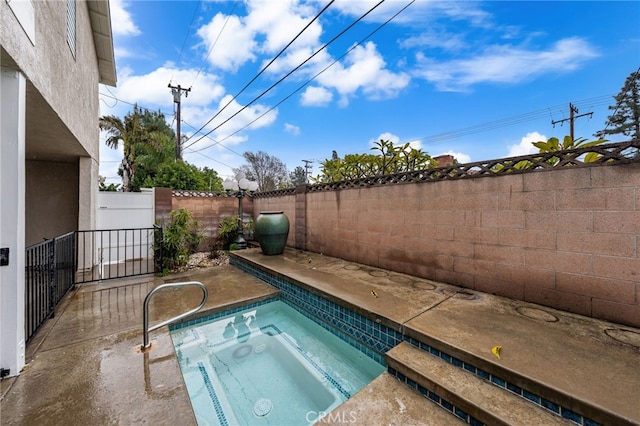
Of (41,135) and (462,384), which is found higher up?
(41,135)

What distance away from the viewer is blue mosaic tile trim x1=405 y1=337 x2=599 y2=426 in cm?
136

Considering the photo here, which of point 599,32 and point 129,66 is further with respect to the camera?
point 129,66

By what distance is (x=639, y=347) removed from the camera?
1877mm

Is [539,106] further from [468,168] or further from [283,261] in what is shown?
[283,261]

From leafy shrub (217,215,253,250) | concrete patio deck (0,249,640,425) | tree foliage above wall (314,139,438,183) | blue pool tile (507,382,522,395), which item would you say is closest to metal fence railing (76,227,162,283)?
concrete patio deck (0,249,640,425)

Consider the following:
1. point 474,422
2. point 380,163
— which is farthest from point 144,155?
point 474,422

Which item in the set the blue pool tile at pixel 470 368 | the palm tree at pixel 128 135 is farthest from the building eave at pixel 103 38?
the blue pool tile at pixel 470 368

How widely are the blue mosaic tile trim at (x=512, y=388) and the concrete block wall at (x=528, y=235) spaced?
5.23 feet

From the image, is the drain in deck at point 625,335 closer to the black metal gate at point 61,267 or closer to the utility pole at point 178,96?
the black metal gate at point 61,267

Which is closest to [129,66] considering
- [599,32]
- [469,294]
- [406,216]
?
[406,216]

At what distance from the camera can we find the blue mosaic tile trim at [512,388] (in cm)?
136

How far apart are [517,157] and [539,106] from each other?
207 inches

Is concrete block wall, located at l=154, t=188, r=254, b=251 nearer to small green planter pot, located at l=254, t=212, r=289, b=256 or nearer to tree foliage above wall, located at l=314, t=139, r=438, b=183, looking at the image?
small green planter pot, located at l=254, t=212, r=289, b=256

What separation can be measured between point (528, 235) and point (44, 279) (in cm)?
577
